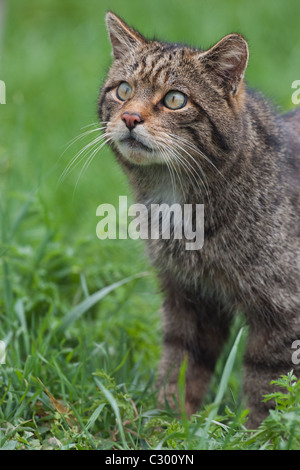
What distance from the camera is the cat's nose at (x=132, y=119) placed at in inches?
131

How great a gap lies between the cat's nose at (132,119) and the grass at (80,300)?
629 millimetres

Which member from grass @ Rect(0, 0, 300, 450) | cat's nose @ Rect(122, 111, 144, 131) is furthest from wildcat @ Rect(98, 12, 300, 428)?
grass @ Rect(0, 0, 300, 450)

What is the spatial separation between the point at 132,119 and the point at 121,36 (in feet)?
2.37

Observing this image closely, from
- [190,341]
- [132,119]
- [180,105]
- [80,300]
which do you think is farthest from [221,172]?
[80,300]

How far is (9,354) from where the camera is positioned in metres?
3.95

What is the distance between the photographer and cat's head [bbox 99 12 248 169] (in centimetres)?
336

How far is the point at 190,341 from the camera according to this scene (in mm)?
4074

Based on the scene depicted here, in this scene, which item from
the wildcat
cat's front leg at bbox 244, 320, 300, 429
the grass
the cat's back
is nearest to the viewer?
the grass

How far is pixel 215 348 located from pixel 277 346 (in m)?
0.65

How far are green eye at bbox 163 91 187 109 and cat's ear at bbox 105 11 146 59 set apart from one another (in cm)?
48

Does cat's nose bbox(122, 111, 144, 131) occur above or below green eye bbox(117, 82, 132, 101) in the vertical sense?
below

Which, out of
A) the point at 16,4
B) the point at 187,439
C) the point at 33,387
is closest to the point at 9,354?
the point at 33,387

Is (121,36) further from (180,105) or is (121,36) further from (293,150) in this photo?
(293,150)

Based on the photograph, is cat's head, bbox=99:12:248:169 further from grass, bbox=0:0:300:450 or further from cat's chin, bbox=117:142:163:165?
grass, bbox=0:0:300:450
